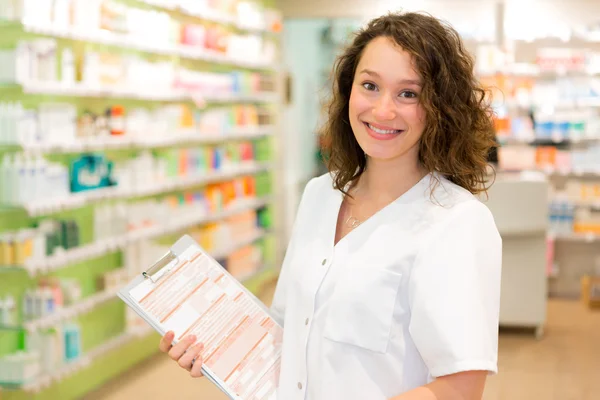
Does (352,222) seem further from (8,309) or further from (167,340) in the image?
(8,309)

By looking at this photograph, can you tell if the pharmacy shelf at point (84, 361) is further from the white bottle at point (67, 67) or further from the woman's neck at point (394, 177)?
the woman's neck at point (394, 177)

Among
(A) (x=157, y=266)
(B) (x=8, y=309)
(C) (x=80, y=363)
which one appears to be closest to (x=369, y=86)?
(A) (x=157, y=266)

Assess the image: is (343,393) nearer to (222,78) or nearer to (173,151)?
(173,151)

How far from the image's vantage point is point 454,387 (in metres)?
1.55

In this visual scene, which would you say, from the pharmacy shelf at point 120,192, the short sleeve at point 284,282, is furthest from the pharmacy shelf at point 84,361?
the short sleeve at point 284,282

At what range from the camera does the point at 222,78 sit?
7320 mm

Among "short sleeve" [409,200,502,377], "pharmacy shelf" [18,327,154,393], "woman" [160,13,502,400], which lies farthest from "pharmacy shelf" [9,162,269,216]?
"short sleeve" [409,200,502,377]

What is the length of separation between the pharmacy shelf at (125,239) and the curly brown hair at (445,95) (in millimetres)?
3155

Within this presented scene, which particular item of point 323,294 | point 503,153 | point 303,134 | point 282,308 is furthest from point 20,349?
point 303,134

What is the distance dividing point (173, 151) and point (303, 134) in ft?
17.7

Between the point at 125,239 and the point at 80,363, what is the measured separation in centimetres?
94

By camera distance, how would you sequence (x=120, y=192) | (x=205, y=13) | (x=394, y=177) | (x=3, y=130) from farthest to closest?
1. (x=205, y=13)
2. (x=120, y=192)
3. (x=3, y=130)
4. (x=394, y=177)

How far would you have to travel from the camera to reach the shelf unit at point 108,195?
4.49 m

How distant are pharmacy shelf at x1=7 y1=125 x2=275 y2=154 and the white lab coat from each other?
299 centimetres
